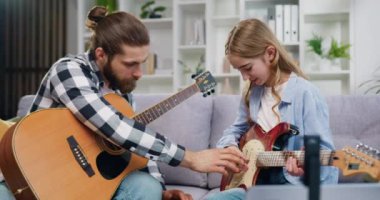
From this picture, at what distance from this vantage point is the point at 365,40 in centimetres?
362

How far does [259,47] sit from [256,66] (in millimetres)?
72

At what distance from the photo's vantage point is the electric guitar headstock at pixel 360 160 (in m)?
1.21

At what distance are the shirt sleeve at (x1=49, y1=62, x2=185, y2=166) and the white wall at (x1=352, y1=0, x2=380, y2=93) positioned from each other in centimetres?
249

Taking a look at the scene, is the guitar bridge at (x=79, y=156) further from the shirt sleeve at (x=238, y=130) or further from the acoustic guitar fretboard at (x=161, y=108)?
the shirt sleeve at (x=238, y=130)

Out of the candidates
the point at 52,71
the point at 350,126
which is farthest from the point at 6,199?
the point at 350,126

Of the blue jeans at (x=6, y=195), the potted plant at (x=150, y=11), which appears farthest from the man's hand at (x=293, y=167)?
the potted plant at (x=150, y=11)

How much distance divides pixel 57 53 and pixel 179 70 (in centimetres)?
156

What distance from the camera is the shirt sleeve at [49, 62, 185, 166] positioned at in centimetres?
151

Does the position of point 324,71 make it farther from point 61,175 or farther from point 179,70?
point 61,175

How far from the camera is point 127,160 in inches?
63.7

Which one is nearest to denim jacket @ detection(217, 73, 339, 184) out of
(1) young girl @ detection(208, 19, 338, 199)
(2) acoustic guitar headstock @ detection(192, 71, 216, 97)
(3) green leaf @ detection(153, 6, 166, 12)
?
(1) young girl @ detection(208, 19, 338, 199)

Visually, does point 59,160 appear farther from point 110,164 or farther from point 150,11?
point 150,11

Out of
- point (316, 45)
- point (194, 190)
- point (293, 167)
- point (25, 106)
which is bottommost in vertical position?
point (194, 190)

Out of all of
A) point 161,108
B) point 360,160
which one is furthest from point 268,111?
point 360,160
